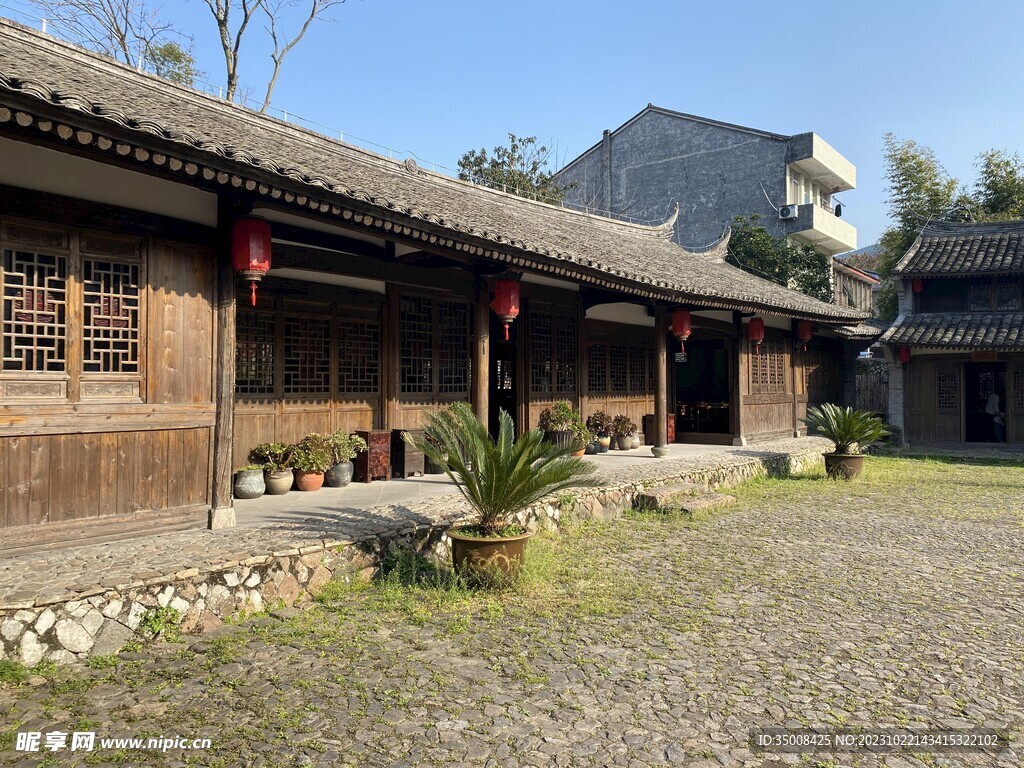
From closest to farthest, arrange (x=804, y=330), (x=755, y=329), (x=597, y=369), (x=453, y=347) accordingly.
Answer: (x=453, y=347)
(x=597, y=369)
(x=755, y=329)
(x=804, y=330)

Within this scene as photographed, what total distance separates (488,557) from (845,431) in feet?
25.7

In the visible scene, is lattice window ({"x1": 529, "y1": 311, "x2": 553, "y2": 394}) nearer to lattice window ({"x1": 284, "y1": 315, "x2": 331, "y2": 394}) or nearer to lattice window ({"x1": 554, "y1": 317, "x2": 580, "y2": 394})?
lattice window ({"x1": 554, "y1": 317, "x2": 580, "y2": 394})

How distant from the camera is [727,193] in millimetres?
24375

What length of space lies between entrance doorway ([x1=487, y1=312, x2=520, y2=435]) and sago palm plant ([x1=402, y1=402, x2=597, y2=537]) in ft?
16.7

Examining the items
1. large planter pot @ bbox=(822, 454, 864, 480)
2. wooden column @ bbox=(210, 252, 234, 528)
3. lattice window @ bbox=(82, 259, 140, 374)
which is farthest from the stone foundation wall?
large planter pot @ bbox=(822, 454, 864, 480)

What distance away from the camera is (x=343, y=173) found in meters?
7.01

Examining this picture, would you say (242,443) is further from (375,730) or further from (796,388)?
(796,388)

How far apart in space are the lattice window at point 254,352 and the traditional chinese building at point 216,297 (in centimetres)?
2

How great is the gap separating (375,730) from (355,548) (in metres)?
2.18

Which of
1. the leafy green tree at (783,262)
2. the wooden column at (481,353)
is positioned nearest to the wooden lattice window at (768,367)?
the leafy green tree at (783,262)

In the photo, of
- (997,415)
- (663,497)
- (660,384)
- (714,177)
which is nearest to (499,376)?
(660,384)

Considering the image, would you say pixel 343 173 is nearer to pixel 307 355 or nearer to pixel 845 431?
pixel 307 355

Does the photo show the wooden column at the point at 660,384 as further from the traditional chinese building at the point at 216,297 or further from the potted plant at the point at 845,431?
the potted plant at the point at 845,431

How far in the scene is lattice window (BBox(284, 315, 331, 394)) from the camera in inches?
295
